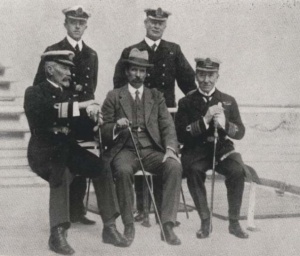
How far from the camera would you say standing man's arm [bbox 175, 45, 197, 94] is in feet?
14.1

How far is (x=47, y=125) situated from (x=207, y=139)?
116 cm

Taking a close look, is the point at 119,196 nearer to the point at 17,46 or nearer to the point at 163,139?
the point at 163,139

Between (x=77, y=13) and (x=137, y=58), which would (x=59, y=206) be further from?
(x=77, y=13)

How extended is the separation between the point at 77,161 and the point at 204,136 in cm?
97

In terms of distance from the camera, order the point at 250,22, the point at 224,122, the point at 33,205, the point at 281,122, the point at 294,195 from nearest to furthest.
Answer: the point at 224,122 → the point at 33,205 → the point at 294,195 → the point at 250,22 → the point at 281,122

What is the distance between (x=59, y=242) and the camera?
3.20m

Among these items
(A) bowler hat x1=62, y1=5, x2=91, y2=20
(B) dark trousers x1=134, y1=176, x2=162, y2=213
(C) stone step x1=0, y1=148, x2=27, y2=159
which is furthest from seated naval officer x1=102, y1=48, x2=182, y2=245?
(C) stone step x1=0, y1=148, x2=27, y2=159

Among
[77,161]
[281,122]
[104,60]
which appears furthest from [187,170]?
[281,122]

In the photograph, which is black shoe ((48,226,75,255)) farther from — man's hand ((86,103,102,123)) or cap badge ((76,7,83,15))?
cap badge ((76,7,83,15))

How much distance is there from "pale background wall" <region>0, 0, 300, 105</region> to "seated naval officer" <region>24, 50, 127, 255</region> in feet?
5.76

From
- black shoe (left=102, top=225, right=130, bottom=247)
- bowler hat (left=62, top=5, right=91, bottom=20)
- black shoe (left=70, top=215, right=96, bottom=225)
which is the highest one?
bowler hat (left=62, top=5, right=91, bottom=20)

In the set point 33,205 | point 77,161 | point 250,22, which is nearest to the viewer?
point 77,161

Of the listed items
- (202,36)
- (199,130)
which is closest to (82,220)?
(199,130)

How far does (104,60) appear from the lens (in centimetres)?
574
